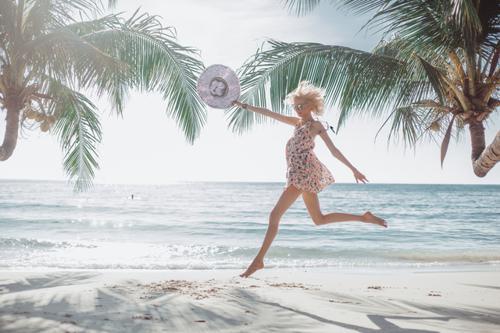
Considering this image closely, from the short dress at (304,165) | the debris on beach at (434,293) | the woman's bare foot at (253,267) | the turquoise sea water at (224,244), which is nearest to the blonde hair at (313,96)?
the short dress at (304,165)

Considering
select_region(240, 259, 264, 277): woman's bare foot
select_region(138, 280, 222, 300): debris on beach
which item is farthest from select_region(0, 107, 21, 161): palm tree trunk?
select_region(240, 259, 264, 277): woman's bare foot

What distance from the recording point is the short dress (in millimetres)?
4121

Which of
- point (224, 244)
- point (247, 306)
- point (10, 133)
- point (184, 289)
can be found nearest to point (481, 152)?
point (247, 306)

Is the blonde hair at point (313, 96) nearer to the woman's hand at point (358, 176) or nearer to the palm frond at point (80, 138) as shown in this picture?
the woman's hand at point (358, 176)

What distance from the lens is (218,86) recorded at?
15.5 feet

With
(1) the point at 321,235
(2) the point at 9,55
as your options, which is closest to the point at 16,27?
(2) the point at 9,55

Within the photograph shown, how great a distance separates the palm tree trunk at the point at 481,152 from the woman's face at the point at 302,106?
76.1 inches

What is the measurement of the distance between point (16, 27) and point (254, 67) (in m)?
2.91

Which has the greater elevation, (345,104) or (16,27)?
(16,27)

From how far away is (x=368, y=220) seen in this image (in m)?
4.27

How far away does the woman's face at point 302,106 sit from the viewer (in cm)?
430

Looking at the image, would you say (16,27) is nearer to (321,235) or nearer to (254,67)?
(254,67)

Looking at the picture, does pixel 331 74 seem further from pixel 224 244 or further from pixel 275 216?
pixel 224 244

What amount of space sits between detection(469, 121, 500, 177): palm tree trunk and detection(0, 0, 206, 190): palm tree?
358 centimetres
